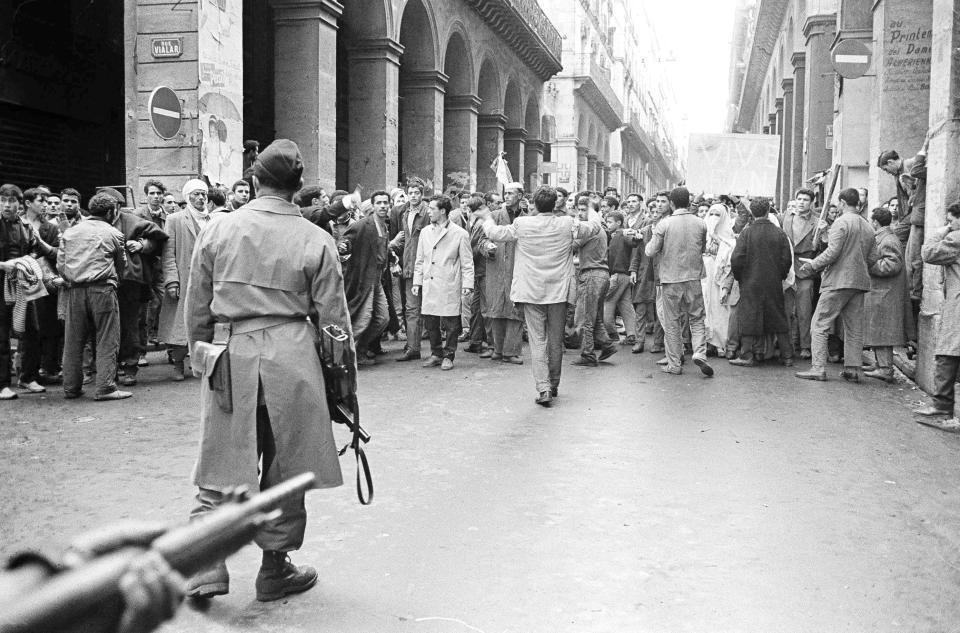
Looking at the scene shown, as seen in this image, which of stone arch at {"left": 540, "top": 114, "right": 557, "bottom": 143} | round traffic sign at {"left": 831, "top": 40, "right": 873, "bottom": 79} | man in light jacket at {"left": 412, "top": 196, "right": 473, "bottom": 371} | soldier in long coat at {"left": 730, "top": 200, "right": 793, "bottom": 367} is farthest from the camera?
stone arch at {"left": 540, "top": 114, "right": 557, "bottom": 143}

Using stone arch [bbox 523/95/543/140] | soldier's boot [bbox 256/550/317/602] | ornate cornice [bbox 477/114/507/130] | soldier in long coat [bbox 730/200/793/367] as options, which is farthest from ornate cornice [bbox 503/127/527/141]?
soldier's boot [bbox 256/550/317/602]

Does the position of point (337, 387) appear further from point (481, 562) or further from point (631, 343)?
point (631, 343)

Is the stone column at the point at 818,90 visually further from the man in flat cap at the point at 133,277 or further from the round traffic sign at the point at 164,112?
the man in flat cap at the point at 133,277

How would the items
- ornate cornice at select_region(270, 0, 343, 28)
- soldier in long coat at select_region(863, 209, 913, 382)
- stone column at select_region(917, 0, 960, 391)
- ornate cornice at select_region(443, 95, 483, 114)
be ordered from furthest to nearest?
ornate cornice at select_region(443, 95, 483, 114) < ornate cornice at select_region(270, 0, 343, 28) < soldier in long coat at select_region(863, 209, 913, 382) < stone column at select_region(917, 0, 960, 391)

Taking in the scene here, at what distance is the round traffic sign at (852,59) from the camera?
12.0 meters

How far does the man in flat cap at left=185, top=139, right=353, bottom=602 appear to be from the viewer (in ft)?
11.5

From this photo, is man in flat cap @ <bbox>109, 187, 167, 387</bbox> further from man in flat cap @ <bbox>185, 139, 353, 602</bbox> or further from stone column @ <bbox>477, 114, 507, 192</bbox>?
stone column @ <bbox>477, 114, 507, 192</bbox>

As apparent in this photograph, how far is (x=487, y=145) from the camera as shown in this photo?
26.6 metres

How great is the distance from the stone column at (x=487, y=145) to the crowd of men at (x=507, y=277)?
1423cm

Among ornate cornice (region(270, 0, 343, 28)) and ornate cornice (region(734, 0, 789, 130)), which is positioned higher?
ornate cornice (region(734, 0, 789, 130))

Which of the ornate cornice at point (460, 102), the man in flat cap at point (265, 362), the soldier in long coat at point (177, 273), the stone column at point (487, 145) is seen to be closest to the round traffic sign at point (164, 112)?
the soldier in long coat at point (177, 273)

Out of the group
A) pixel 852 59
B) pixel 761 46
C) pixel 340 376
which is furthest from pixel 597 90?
pixel 340 376

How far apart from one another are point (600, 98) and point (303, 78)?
32.3 m

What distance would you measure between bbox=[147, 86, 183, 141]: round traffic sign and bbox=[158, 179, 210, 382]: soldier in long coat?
6.85ft
